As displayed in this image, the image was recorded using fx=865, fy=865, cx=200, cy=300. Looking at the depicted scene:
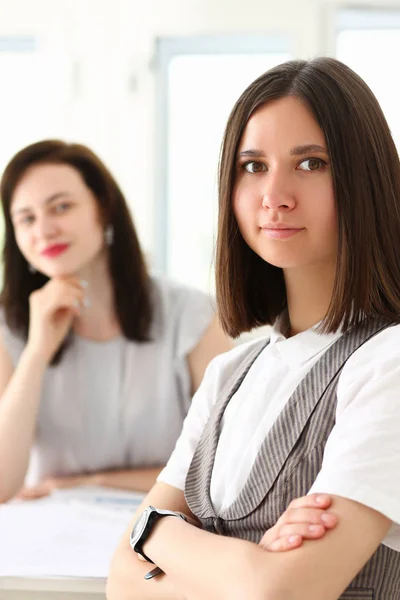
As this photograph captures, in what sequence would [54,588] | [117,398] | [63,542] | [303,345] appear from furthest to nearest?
[117,398]
[63,542]
[54,588]
[303,345]

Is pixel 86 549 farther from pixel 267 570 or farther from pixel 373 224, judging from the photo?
pixel 373 224

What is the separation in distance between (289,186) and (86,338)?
1204mm

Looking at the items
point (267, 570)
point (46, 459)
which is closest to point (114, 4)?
point (46, 459)

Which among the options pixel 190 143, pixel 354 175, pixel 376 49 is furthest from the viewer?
pixel 190 143

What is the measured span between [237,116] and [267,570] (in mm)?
549

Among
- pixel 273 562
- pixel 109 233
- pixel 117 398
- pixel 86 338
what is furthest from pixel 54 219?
pixel 273 562

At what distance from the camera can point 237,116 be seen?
1.09 metres

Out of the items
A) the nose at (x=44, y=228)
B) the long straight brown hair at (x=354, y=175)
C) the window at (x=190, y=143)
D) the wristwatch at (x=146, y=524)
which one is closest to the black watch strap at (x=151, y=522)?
the wristwatch at (x=146, y=524)

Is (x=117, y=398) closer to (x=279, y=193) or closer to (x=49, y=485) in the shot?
(x=49, y=485)

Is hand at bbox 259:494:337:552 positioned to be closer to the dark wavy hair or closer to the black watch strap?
the black watch strap

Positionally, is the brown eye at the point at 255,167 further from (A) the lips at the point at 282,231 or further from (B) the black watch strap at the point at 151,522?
(B) the black watch strap at the point at 151,522

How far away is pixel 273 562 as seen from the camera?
0.89 meters

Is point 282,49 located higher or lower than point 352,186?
higher

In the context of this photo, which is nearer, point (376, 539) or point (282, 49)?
point (376, 539)
